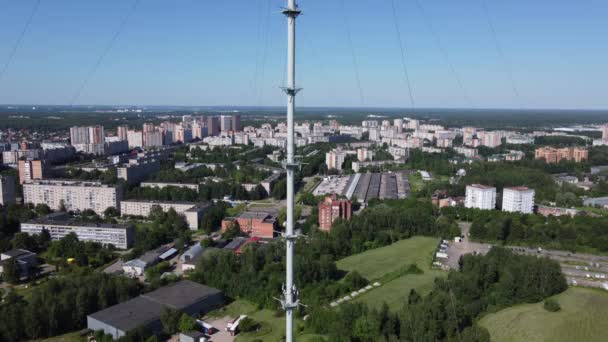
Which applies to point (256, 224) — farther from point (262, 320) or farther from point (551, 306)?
point (551, 306)

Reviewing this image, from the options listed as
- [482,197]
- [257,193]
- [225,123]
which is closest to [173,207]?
[257,193]

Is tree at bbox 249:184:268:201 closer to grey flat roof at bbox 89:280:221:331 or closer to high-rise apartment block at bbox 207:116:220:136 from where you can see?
grey flat roof at bbox 89:280:221:331

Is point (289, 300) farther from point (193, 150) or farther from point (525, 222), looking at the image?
point (193, 150)

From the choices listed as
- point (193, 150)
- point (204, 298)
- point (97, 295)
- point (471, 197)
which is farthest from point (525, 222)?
point (193, 150)

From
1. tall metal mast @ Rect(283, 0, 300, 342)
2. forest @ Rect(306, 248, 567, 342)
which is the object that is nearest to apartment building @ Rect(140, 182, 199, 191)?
forest @ Rect(306, 248, 567, 342)

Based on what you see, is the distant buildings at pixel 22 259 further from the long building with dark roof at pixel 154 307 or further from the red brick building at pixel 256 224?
the red brick building at pixel 256 224

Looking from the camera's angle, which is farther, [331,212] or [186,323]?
→ [331,212]
